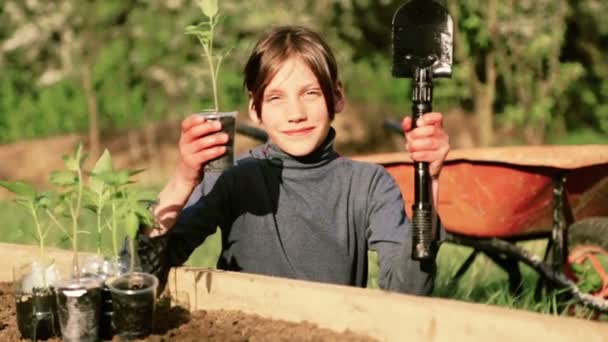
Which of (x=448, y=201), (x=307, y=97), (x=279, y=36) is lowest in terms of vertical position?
(x=448, y=201)

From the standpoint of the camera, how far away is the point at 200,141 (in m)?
2.04

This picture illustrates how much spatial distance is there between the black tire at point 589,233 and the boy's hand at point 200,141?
193 cm

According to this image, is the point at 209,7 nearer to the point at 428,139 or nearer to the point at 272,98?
the point at 272,98

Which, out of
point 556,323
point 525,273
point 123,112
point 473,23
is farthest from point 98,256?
point 123,112

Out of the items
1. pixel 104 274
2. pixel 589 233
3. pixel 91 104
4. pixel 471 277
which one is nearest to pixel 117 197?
pixel 104 274

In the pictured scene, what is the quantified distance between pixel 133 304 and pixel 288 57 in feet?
2.70

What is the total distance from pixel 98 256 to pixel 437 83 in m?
6.88

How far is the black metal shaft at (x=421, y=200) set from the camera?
6.41ft

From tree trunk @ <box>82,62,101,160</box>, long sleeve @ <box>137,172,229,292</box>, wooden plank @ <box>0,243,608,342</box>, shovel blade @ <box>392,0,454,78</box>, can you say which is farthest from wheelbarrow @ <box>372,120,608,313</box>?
tree trunk @ <box>82,62,101,160</box>

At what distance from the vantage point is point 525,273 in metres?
4.70

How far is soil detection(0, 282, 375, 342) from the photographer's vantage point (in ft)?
6.37

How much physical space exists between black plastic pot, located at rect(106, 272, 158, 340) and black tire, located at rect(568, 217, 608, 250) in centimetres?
204

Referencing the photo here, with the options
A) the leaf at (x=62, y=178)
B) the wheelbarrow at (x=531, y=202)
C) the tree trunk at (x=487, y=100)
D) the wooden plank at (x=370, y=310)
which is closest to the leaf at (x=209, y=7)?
the leaf at (x=62, y=178)

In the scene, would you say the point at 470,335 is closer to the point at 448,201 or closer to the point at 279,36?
the point at 279,36
